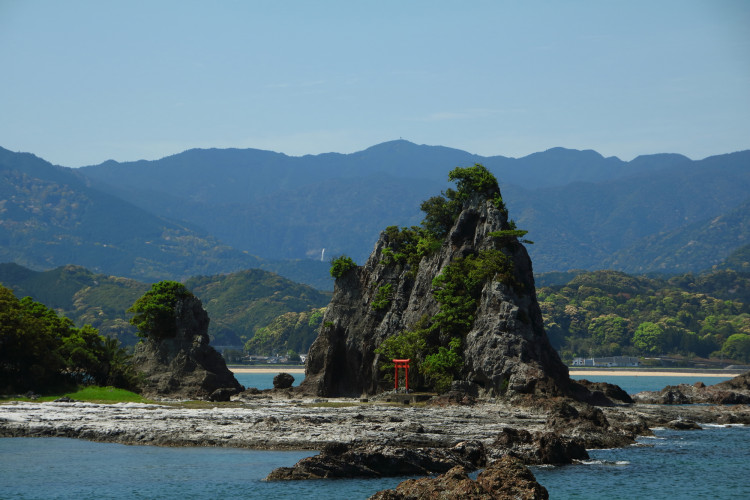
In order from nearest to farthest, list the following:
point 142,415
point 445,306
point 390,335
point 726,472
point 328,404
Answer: point 726,472
point 142,415
point 328,404
point 445,306
point 390,335

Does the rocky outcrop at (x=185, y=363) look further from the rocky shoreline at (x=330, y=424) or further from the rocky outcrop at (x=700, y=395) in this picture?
the rocky outcrop at (x=700, y=395)

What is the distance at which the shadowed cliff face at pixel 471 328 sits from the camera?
88750 millimetres

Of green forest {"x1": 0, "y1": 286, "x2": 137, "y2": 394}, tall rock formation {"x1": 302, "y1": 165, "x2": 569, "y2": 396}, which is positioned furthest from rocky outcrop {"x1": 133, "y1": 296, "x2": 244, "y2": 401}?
tall rock formation {"x1": 302, "y1": 165, "x2": 569, "y2": 396}

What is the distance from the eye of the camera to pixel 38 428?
6631cm

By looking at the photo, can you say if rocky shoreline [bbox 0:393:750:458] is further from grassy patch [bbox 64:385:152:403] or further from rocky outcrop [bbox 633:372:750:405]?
rocky outcrop [bbox 633:372:750:405]

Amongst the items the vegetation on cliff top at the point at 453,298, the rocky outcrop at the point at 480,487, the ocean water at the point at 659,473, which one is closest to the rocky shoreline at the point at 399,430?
the rocky outcrop at the point at 480,487

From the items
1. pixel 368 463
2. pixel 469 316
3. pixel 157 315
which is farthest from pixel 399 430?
pixel 157 315

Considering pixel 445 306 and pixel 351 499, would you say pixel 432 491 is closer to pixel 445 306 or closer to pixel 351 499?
pixel 351 499

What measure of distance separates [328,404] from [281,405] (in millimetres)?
4576

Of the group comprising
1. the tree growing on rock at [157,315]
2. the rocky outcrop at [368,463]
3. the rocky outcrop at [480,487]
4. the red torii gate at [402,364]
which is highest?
the tree growing on rock at [157,315]

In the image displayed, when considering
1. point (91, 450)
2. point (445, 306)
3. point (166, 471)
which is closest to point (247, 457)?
point (166, 471)

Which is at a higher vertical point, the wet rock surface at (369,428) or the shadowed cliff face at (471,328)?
the shadowed cliff face at (471,328)

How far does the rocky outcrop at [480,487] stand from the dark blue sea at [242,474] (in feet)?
22.7

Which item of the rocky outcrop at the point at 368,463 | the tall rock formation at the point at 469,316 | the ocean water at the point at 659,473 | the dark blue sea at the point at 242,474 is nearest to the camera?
the dark blue sea at the point at 242,474
